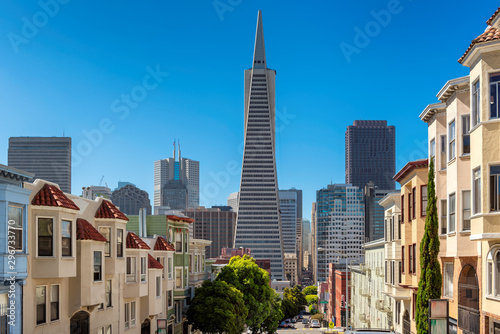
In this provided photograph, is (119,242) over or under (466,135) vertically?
under

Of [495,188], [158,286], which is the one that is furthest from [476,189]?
[158,286]

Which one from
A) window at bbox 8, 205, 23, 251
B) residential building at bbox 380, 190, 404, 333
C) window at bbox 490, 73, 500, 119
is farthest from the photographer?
residential building at bbox 380, 190, 404, 333

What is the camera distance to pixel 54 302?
84.9 feet

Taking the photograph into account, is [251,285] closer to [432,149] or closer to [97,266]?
[97,266]

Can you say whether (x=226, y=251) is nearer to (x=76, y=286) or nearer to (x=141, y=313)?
(x=141, y=313)

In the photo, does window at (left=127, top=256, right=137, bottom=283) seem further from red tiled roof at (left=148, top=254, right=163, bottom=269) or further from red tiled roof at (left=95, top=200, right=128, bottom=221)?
red tiled roof at (left=95, top=200, right=128, bottom=221)

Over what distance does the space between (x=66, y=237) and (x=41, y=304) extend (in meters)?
2.88

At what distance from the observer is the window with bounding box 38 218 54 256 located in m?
24.1

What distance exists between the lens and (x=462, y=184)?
24578mm

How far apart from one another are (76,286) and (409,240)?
21100 millimetres

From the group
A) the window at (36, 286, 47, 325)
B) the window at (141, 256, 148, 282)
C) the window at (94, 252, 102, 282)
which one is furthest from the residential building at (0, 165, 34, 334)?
the window at (141, 256, 148, 282)

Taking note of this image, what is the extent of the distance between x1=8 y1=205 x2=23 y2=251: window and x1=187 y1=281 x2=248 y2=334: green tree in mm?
31152

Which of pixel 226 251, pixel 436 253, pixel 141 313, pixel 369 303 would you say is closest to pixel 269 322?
pixel 369 303

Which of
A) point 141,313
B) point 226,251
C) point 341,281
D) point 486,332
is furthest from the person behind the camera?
point 226,251
